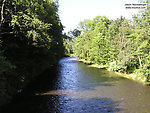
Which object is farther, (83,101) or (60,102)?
(83,101)

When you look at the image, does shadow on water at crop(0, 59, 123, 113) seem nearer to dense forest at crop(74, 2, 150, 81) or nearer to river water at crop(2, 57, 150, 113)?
river water at crop(2, 57, 150, 113)

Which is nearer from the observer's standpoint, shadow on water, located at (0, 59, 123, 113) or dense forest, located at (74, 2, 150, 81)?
shadow on water, located at (0, 59, 123, 113)

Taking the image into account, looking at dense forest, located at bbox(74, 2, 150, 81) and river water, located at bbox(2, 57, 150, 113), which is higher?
dense forest, located at bbox(74, 2, 150, 81)

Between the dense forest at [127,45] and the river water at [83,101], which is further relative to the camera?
the dense forest at [127,45]

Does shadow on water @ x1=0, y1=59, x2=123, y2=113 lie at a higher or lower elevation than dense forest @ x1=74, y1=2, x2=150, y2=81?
lower

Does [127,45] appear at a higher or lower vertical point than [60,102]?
higher

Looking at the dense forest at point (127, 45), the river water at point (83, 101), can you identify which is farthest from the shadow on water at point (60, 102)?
the dense forest at point (127, 45)

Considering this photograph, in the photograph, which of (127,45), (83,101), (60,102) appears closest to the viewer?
(60,102)

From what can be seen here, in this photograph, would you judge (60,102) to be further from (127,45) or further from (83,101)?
(127,45)

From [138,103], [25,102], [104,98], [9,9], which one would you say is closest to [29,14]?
[9,9]

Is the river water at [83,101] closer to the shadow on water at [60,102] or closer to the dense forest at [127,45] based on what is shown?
the shadow on water at [60,102]

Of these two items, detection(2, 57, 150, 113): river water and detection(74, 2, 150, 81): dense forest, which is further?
detection(74, 2, 150, 81): dense forest

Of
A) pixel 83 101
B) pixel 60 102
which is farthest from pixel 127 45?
pixel 60 102

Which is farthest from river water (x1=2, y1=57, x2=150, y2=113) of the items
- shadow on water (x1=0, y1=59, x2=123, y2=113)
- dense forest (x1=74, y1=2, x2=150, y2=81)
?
dense forest (x1=74, y1=2, x2=150, y2=81)
